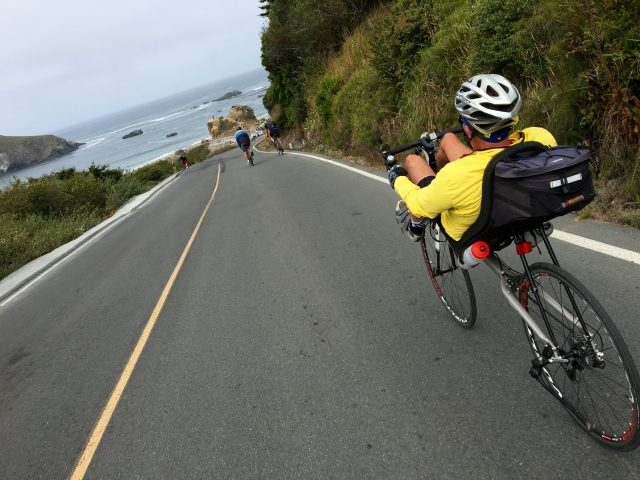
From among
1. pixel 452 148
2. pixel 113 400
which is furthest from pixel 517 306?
pixel 113 400

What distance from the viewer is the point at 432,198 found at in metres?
2.37

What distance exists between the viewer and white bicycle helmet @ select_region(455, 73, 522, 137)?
7.53ft

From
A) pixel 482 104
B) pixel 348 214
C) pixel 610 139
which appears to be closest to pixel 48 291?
pixel 348 214

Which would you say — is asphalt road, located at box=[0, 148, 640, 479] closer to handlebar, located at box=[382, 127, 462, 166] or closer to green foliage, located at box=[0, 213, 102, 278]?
handlebar, located at box=[382, 127, 462, 166]

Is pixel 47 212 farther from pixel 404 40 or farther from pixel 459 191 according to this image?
pixel 459 191

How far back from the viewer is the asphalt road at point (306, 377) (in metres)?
2.58

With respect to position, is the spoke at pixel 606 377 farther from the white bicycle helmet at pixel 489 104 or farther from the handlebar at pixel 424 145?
the handlebar at pixel 424 145

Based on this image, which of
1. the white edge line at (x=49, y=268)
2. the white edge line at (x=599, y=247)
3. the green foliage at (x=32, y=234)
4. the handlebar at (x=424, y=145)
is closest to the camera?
the handlebar at (x=424, y=145)

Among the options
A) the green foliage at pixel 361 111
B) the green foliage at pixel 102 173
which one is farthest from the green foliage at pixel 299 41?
the green foliage at pixel 102 173

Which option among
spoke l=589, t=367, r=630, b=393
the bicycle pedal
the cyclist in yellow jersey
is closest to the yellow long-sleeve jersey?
the cyclist in yellow jersey

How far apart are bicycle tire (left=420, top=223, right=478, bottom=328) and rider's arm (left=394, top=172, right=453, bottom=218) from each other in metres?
0.92

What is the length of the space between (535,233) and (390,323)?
1.91 meters

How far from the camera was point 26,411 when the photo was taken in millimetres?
4258

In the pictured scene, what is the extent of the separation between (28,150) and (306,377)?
206429 millimetres
